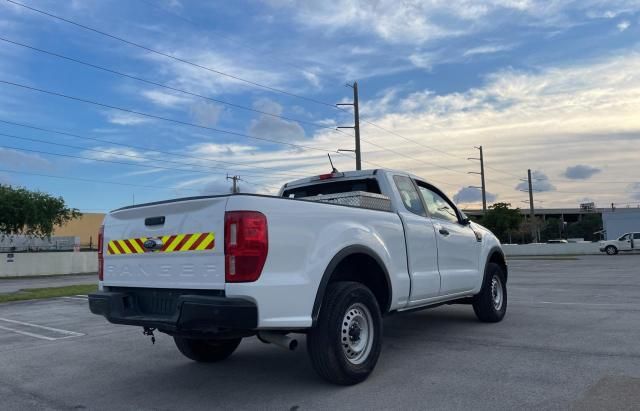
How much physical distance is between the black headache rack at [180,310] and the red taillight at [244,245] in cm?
20

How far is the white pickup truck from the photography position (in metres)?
4.21

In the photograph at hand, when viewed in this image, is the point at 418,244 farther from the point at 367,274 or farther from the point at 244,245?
the point at 244,245

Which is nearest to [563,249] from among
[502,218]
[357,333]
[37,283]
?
[502,218]

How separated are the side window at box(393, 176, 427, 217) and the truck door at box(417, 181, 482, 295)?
173 mm

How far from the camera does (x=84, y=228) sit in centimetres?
8319

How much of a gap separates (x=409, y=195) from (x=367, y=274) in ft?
4.56

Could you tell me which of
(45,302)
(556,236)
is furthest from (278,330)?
(556,236)

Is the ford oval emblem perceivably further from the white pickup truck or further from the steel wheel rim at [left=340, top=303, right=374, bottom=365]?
the steel wheel rim at [left=340, top=303, right=374, bottom=365]

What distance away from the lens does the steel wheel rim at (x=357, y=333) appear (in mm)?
4922

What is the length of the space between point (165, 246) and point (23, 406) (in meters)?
1.88

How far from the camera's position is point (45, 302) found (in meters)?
14.7

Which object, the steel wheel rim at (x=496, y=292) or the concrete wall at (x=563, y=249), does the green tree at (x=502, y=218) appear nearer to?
the concrete wall at (x=563, y=249)

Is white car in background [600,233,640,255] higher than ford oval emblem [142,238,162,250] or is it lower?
lower

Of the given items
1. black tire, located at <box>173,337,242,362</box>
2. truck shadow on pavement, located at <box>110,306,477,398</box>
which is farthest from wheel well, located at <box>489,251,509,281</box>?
black tire, located at <box>173,337,242,362</box>
